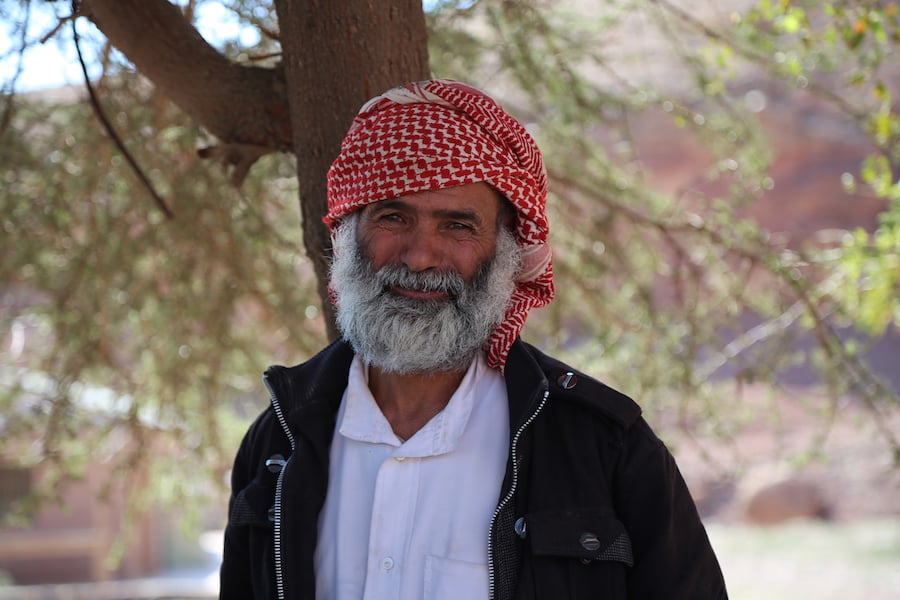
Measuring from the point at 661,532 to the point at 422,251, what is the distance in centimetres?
74

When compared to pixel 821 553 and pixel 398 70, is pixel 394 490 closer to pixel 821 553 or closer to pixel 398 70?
pixel 398 70

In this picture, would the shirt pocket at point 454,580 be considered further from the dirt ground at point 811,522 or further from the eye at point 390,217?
the dirt ground at point 811,522

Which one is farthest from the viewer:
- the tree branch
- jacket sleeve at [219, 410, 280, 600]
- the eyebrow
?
the tree branch

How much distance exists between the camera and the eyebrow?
7.38 feet

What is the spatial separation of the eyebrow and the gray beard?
10 cm

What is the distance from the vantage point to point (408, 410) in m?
2.27

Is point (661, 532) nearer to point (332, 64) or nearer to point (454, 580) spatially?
point (454, 580)

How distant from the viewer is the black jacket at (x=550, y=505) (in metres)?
1.94

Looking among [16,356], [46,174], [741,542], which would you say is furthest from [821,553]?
[46,174]

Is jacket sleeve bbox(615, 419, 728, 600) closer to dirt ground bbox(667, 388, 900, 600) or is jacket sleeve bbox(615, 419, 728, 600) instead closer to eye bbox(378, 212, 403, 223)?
eye bbox(378, 212, 403, 223)

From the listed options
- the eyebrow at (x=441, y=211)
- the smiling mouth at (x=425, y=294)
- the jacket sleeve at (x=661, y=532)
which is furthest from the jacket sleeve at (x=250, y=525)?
the jacket sleeve at (x=661, y=532)

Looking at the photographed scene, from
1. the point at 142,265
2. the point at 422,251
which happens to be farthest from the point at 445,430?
the point at 142,265

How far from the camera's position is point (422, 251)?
7.26 feet

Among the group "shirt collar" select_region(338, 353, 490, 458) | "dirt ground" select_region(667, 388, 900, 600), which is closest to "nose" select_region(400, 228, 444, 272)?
"shirt collar" select_region(338, 353, 490, 458)
